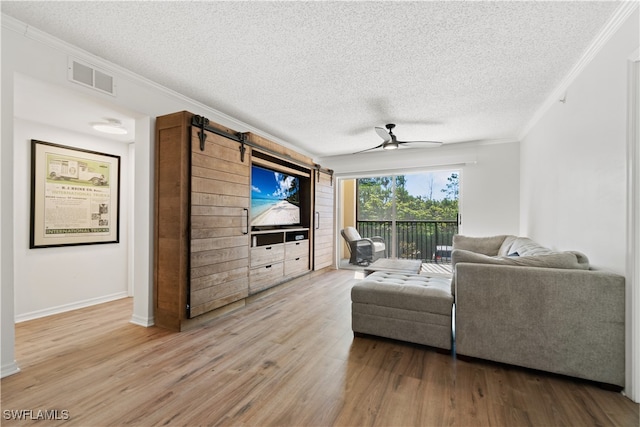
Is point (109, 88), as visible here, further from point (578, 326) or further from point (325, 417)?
point (578, 326)

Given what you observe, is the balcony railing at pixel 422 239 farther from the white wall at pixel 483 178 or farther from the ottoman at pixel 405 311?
the ottoman at pixel 405 311

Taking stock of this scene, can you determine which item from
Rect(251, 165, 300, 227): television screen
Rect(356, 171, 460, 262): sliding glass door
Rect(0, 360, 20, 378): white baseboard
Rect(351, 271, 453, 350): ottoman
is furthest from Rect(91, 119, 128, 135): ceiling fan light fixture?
Rect(356, 171, 460, 262): sliding glass door

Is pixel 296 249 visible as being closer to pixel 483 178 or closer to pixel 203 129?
pixel 203 129

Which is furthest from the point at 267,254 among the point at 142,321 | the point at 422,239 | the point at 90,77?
the point at 422,239

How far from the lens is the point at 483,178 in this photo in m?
4.76

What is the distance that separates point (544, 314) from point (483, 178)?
135 inches

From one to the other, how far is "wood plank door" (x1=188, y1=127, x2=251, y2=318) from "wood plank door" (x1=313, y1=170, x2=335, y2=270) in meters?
1.97

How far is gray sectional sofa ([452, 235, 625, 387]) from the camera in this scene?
174 centimetres

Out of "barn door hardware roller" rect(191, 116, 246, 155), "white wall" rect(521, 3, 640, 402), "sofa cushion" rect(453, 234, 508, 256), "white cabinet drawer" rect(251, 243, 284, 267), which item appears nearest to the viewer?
"white wall" rect(521, 3, 640, 402)

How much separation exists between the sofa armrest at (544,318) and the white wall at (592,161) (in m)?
0.27

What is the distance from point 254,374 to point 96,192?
3.20m

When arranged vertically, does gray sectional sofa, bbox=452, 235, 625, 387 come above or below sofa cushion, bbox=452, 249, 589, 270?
below

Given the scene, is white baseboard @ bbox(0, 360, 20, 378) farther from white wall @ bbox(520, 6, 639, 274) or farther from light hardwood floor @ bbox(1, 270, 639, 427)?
white wall @ bbox(520, 6, 639, 274)

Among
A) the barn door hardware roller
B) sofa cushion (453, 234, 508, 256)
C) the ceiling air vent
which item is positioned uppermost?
the ceiling air vent
